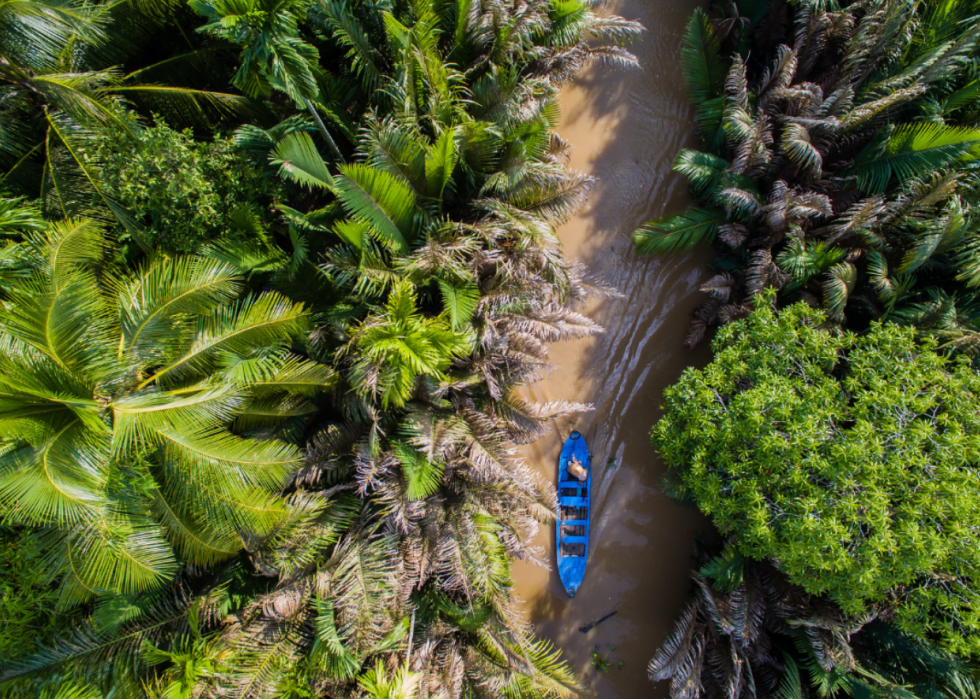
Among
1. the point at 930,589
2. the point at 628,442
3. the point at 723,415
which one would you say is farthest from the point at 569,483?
the point at 930,589

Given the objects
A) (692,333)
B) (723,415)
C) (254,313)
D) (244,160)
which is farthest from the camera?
(692,333)

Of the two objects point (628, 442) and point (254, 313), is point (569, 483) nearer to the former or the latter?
point (628, 442)

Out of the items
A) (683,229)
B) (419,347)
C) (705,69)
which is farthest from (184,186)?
(705,69)

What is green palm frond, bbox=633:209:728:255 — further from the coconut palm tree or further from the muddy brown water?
the coconut palm tree

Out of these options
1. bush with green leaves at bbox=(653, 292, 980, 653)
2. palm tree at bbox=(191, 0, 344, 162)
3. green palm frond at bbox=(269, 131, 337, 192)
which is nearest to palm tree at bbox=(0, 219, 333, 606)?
green palm frond at bbox=(269, 131, 337, 192)

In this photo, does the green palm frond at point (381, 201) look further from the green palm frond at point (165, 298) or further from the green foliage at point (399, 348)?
the green palm frond at point (165, 298)
